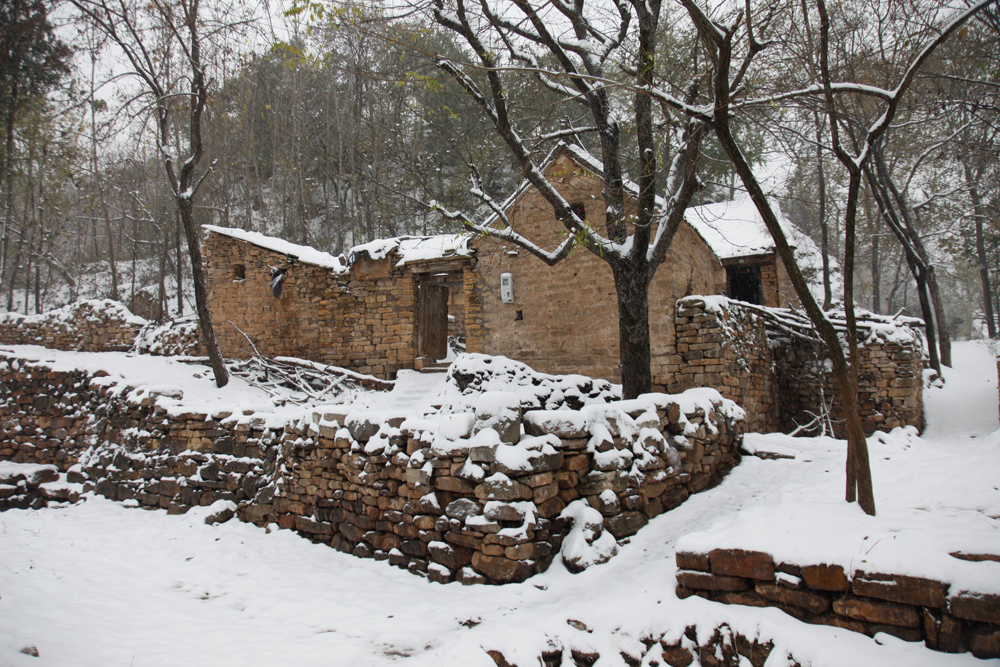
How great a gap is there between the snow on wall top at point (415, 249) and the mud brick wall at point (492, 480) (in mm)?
6545

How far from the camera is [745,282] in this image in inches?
637

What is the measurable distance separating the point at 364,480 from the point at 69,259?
26963 mm

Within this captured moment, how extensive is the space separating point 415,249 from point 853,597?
36.4ft

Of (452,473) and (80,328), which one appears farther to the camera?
(80,328)

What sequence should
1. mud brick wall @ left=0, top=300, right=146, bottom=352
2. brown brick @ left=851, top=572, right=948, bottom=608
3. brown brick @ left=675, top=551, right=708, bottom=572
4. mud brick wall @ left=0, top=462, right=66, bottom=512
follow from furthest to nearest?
mud brick wall @ left=0, top=300, right=146, bottom=352 → mud brick wall @ left=0, top=462, right=66, bottom=512 → brown brick @ left=675, top=551, right=708, bottom=572 → brown brick @ left=851, top=572, right=948, bottom=608

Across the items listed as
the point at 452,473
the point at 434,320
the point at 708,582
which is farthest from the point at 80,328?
the point at 708,582

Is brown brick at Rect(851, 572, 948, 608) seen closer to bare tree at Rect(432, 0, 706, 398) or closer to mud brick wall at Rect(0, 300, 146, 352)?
bare tree at Rect(432, 0, 706, 398)

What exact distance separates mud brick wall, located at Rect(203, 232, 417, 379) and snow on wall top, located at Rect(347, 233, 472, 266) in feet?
0.80

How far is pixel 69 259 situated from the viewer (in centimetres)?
2405

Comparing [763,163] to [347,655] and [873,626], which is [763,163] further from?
[347,655]

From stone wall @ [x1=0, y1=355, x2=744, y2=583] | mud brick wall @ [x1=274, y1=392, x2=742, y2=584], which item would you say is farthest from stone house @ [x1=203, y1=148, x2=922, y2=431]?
mud brick wall @ [x1=274, y1=392, x2=742, y2=584]

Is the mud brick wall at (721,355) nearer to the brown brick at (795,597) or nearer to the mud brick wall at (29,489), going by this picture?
the brown brick at (795,597)

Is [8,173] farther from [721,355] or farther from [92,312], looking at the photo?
[92,312]

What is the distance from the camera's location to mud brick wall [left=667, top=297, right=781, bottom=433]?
8.61m
